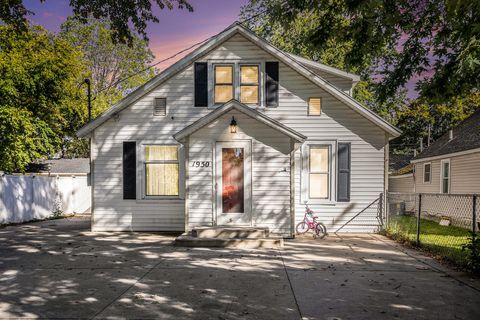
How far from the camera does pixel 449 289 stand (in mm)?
5934

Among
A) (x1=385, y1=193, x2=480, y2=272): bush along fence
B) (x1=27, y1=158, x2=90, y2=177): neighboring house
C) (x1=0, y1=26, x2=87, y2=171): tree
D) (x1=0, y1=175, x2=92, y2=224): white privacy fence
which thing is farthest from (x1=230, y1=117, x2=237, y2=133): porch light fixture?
(x1=27, y1=158, x2=90, y2=177): neighboring house

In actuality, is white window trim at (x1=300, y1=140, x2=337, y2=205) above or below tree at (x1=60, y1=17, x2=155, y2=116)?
below

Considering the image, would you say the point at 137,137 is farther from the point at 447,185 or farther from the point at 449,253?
the point at 447,185

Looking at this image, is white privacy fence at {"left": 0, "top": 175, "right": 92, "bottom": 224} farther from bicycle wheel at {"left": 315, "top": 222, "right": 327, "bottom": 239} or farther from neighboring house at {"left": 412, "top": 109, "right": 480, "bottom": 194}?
neighboring house at {"left": 412, "top": 109, "right": 480, "bottom": 194}

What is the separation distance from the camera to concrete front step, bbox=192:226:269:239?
1021 centimetres

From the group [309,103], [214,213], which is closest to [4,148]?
[214,213]

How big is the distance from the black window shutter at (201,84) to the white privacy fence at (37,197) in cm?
846

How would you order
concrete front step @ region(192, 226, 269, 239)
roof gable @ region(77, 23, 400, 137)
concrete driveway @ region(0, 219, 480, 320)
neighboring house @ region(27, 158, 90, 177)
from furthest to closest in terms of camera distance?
neighboring house @ region(27, 158, 90, 177) < roof gable @ region(77, 23, 400, 137) < concrete front step @ region(192, 226, 269, 239) < concrete driveway @ region(0, 219, 480, 320)

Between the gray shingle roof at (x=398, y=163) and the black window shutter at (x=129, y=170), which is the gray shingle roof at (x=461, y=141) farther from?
the black window shutter at (x=129, y=170)

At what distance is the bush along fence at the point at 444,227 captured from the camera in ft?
23.8

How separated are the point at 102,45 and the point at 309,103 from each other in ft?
106

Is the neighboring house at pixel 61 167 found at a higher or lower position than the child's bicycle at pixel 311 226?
higher

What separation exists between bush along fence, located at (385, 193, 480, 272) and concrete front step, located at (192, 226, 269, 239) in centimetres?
422

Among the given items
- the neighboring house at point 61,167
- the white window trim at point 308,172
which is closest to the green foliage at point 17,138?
the neighboring house at point 61,167
